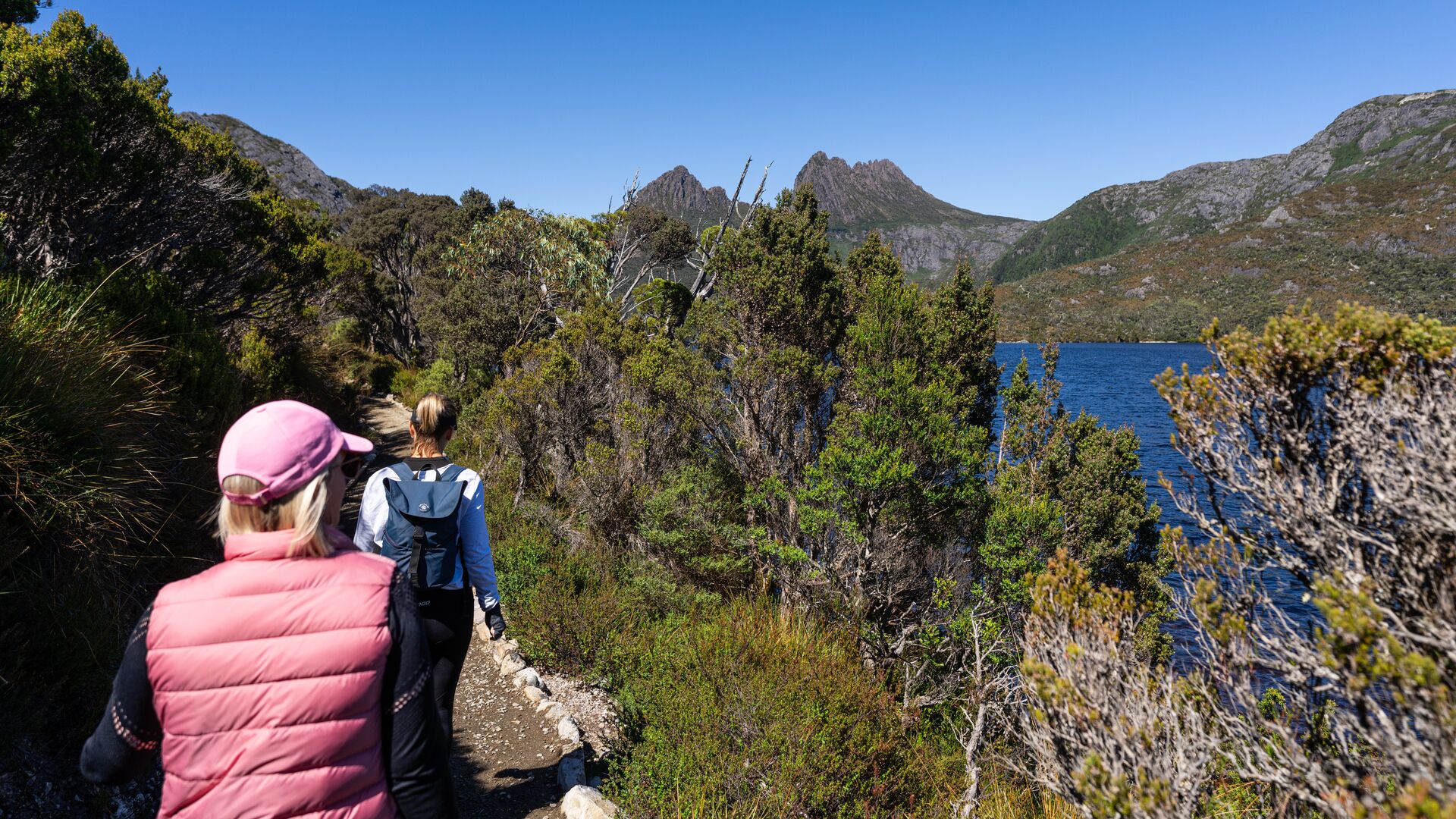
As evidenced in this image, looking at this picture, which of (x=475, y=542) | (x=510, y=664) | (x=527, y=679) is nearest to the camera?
(x=475, y=542)

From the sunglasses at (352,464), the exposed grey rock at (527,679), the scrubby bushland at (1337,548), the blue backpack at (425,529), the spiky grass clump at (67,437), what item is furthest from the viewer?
the exposed grey rock at (527,679)

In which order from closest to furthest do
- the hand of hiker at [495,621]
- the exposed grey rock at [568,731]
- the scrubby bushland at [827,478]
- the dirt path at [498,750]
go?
the hand of hiker at [495,621]
the dirt path at [498,750]
the exposed grey rock at [568,731]
the scrubby bushland at [827,478]

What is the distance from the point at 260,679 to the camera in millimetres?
1297

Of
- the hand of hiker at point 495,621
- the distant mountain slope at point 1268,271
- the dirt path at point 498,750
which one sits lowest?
the dirt path at point 498,750

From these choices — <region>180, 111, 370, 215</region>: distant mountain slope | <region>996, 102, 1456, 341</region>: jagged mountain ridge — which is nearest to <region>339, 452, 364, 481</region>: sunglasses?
<region>180, 111, 370, 215</region>: distant mountain slope

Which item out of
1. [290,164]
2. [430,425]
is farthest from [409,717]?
[290,164]

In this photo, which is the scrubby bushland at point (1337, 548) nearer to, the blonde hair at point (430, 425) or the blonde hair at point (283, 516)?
the blonde hair at point (283, 516)

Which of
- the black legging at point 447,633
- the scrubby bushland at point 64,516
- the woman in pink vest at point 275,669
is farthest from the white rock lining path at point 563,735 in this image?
the woman in pink vest at point 275,669

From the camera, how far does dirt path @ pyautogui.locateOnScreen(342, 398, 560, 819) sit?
459 centimetres

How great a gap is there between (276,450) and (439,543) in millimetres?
1844

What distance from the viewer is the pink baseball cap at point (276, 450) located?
137 cm

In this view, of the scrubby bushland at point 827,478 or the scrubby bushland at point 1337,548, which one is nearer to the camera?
the scrubby bushland at point 1337,548

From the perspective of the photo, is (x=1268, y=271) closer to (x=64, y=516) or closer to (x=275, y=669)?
(x=275, y=669)

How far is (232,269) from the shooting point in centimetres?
1348
